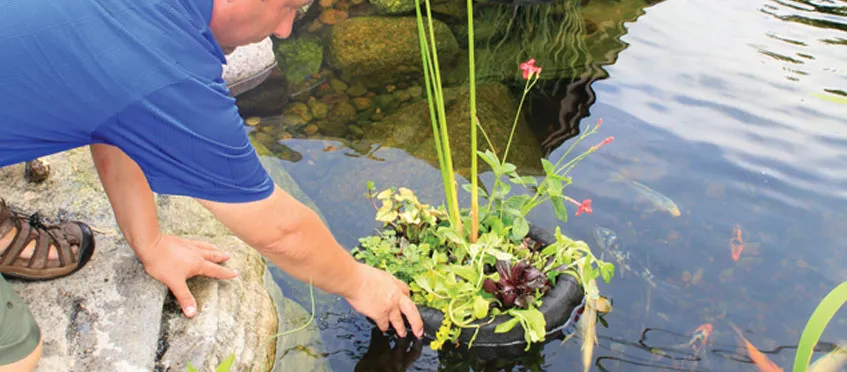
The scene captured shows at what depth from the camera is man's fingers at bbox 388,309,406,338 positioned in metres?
2.41

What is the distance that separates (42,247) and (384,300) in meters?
1.21

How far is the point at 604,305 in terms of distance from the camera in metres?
2.94

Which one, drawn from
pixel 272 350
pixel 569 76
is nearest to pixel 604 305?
pixel 272 350

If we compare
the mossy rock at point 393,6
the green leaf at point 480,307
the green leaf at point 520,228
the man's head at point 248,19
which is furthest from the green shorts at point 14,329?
the mossy rock at point 393,6

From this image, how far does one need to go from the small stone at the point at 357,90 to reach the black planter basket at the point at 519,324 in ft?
7.87

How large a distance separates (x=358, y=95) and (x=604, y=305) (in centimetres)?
246

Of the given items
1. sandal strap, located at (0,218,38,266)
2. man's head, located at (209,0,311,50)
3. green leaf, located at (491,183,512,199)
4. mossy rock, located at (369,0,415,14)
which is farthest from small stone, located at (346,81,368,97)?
man's head, located at (209,0,311,50)

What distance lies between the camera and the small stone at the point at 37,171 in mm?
2669

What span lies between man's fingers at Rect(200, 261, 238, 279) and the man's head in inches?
37.8

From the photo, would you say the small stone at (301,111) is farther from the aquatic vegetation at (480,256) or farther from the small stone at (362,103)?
the aquatic vegetation at (480,256)

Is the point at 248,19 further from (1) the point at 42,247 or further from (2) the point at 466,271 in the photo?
(2) the point at 466,271

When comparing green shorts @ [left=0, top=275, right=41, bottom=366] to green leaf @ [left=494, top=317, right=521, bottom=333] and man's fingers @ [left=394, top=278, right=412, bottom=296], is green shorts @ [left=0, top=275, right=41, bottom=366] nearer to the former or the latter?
man's fingers @ [left=394, top=278, right=412, bottom=296]

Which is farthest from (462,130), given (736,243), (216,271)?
(216,271)

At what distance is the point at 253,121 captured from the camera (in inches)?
171
